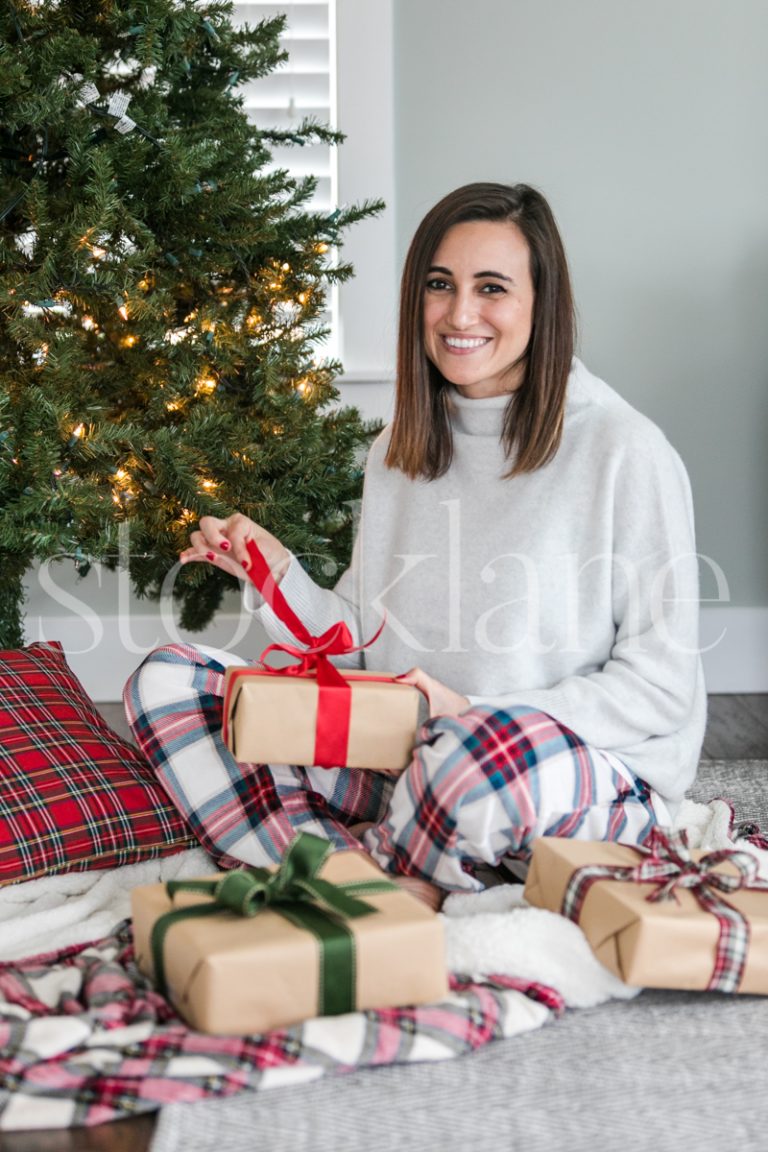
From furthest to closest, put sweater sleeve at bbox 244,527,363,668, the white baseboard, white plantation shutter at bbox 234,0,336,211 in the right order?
the white baseboard, white plantation shutter at bbox 234,0,336,211, sweater sleeve at bbox 244,527,363,668

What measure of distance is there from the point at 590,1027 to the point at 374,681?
0.45 m

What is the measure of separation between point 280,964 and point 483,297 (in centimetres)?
92

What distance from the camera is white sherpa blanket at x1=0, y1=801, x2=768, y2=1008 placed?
1.14 meters

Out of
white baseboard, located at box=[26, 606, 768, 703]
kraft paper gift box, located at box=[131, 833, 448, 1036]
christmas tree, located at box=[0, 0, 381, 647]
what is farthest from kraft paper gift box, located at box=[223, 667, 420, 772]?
white baseboard, located at box=[26, 606, 768, 703]

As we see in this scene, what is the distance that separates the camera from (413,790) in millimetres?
1324

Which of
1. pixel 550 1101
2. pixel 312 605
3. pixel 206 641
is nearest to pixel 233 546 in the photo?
pixel 312 605

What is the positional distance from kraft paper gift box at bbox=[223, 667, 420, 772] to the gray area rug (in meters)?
0.36

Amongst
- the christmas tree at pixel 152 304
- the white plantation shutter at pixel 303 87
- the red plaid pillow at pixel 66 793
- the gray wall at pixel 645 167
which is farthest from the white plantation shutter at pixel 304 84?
the red plaid pillow at pixel 66 793

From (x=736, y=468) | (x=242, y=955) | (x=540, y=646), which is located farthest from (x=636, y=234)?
(x=242, y=955)

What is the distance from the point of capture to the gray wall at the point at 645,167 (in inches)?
100.0

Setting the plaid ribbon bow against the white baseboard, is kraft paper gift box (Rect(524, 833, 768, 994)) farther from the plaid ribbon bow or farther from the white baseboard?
the white baseboard

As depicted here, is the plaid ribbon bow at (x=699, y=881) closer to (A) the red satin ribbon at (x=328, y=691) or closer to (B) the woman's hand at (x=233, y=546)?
(A) the red satin ribbon at (x=328, y=691)

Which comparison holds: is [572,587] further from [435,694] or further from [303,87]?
[303,87]

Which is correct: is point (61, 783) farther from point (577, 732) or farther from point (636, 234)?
point (636, 234)
